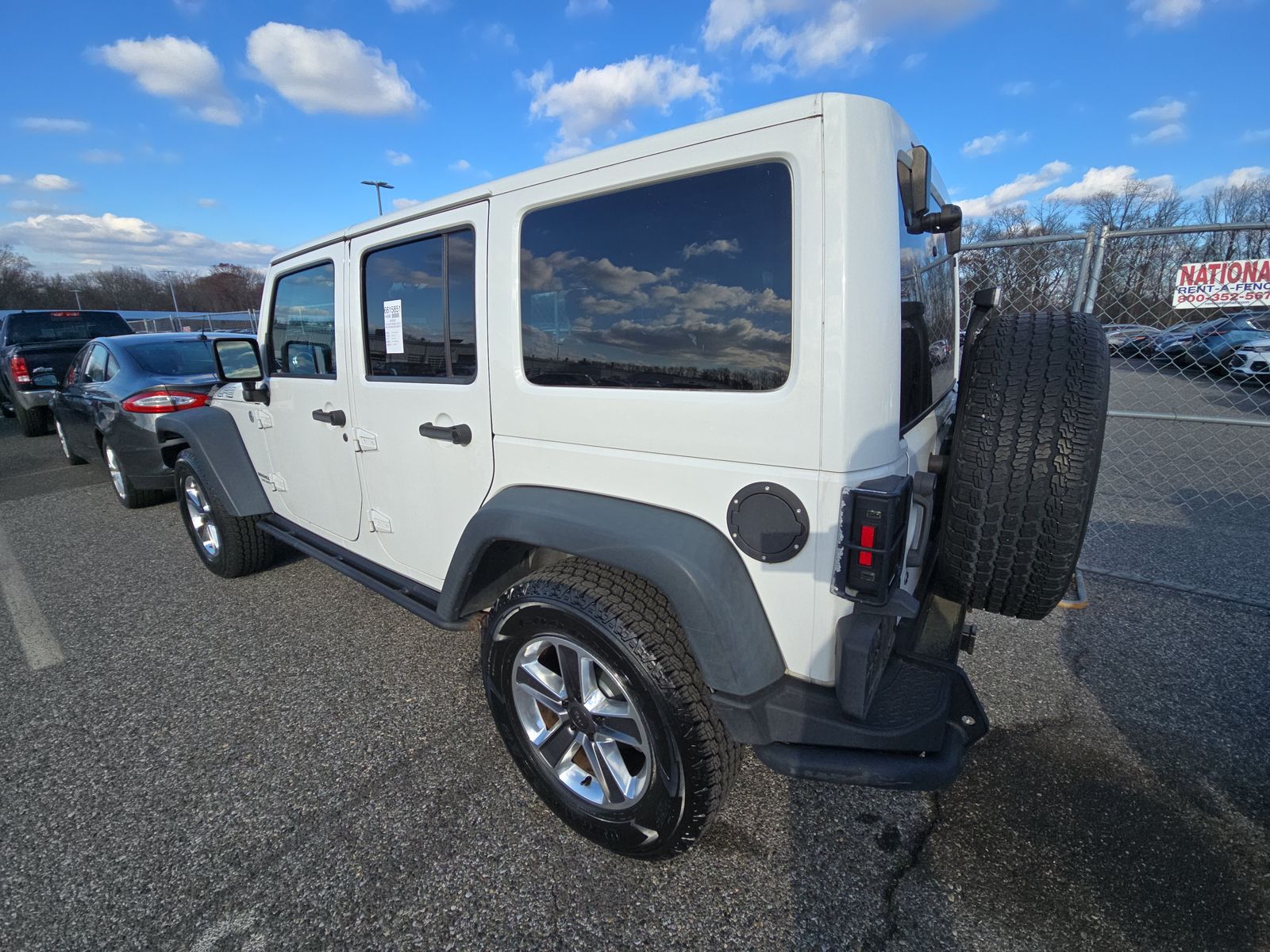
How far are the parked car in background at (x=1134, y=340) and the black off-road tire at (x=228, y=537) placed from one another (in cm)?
582

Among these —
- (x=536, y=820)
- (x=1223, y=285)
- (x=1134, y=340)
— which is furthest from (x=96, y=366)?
(x=1134, y=340)

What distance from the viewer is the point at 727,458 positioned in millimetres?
1582

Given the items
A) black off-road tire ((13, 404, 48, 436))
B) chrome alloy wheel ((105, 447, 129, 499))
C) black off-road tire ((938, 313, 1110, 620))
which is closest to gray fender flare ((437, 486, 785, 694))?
black off-road tire ((938, 313, 1110, 620))

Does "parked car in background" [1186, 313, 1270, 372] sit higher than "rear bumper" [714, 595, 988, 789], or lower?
higher

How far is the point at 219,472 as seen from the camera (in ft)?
12.0

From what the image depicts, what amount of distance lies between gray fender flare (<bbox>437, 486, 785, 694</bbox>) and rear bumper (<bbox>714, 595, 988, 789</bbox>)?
8 cm

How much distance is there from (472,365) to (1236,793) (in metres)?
A: 3.10

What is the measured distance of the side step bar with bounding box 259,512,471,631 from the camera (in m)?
2.45

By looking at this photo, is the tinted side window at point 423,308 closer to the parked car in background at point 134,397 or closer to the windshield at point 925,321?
the windshield at point 925,321

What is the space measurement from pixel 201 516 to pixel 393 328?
2724 mm

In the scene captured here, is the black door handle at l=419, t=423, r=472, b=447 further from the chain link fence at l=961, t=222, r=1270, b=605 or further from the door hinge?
the chain link fence at l=961, t=222, r=1270, b=605

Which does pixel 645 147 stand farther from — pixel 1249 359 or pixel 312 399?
pixel 1249 359

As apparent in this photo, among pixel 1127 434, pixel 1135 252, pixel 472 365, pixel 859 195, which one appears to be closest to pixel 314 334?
pixel 472 365

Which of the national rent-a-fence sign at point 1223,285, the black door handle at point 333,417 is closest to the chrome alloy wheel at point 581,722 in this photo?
the black door handle at point 333,417
